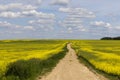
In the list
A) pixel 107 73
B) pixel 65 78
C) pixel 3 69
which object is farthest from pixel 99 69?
pixel 3 69

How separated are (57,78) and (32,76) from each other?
2.30 meters

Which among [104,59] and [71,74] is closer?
[71,74]

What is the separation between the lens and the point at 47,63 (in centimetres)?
3959

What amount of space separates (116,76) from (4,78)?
10341 mm

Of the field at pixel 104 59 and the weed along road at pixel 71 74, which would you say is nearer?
the weed along road at pixel 71 74

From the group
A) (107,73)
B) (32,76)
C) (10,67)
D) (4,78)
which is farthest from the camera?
(107,73)

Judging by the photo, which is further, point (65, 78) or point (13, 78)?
point (65, 78)

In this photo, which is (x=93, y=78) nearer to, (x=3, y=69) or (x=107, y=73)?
(x=107, y=73)

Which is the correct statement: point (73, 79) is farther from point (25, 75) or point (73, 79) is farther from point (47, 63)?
point (47, 63)

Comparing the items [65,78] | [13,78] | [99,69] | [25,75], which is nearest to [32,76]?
[25,75]

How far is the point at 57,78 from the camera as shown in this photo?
24.9 metres

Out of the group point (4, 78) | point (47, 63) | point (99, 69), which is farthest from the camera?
point (47, 63)

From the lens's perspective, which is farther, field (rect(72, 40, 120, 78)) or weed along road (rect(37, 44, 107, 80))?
field (rect(72, 40, 120, 78))

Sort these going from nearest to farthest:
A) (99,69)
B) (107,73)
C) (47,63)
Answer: (107,73) → (99,69) → (47,63)
